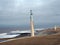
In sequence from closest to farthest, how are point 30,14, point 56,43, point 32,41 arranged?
1. point 56,43
2. point 32,41
3. point 30,14

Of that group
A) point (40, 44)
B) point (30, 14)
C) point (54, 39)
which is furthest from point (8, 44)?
point (30, 14)

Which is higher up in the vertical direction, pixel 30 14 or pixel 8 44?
pixel 30 14

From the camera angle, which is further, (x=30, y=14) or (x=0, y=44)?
(x=30, y=14)

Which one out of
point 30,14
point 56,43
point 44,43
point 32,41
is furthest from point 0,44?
point 30,14

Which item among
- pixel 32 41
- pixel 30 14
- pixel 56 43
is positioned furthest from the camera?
pixel 30 14

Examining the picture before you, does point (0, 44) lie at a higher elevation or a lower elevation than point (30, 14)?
lower

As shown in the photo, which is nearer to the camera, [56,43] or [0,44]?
[56,43]

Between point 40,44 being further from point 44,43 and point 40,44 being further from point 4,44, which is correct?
point 4,44

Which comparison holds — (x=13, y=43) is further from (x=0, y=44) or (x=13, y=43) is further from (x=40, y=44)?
(x=40, y=44)
